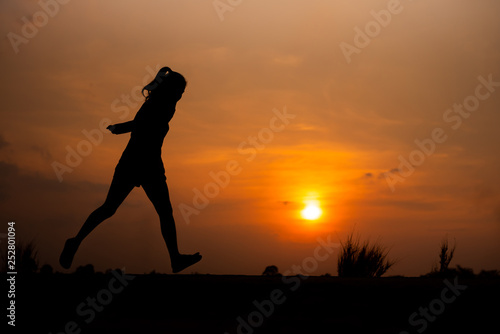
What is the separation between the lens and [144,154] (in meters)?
6.70

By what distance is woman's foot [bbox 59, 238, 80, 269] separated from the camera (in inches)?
265

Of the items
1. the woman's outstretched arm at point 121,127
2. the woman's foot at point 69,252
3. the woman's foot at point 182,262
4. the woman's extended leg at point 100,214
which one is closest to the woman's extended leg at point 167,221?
the woman's foot at point 182,262

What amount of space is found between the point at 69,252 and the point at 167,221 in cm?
111

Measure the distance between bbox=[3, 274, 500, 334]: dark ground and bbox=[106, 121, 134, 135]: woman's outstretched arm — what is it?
5.23 feet

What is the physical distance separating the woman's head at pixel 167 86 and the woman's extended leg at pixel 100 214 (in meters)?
1.04

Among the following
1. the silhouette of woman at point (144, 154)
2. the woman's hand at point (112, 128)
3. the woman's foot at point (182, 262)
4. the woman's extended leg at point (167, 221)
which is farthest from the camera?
the woman's foot at point (182, 262)

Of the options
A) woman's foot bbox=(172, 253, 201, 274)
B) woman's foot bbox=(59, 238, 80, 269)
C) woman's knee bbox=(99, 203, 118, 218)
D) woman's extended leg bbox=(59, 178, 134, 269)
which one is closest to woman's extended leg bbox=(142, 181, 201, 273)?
woman's foot bbox=(172, 253, 201, 274)

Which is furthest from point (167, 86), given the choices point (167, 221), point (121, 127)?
point (167, 221)

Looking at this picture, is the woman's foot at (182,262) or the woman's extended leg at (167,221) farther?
the woman's foot at (182,262)

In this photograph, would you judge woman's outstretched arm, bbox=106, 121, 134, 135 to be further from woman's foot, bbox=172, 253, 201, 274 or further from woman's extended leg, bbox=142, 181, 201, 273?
woman's foot, bbox=172, 253, 201, 274

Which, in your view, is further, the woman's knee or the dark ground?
the woman's knee

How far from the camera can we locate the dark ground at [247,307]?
4516mm

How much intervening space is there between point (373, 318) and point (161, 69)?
3.71 metres

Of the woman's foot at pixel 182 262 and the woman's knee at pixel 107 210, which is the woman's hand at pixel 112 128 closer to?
the woman's knee at pixel 107 210
